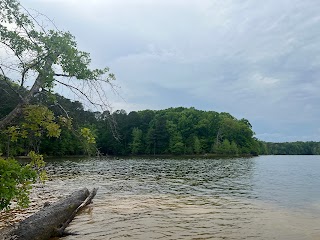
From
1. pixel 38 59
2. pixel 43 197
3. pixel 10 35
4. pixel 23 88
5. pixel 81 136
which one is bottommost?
pixel 43 197

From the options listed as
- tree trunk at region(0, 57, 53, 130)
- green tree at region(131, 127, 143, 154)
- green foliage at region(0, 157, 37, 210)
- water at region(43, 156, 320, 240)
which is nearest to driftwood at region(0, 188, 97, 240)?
water at region(43, 156, 320, 240)

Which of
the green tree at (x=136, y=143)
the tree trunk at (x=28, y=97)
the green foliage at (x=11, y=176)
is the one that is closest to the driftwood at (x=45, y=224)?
the green foliage at (x=11, y=176)

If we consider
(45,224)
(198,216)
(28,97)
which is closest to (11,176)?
(28,97)

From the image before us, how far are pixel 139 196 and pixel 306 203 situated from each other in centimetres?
996

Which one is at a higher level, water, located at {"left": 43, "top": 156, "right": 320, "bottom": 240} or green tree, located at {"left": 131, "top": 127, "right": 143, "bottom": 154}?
green tree, located at {"left": 131, "top": 127, "right": 143, "bottom": 154}

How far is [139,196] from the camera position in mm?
19125

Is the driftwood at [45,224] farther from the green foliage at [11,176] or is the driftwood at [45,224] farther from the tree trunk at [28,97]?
the tree trunk at [28,97]

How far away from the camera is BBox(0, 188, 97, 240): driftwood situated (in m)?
9.01

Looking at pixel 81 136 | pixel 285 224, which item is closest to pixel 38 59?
pixel 81 136

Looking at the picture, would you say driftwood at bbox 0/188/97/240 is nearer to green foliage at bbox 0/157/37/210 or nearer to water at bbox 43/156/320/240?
water at bbox 43/156/320/240

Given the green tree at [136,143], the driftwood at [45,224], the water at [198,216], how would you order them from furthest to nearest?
the green tree at [136,143] < the water at [198,216] < the driftwood at [45,224]

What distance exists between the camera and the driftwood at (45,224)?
29.6 feet

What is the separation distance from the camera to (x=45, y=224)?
10.2 metres

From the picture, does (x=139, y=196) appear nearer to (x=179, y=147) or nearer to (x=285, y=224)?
(x=285, y=224)
